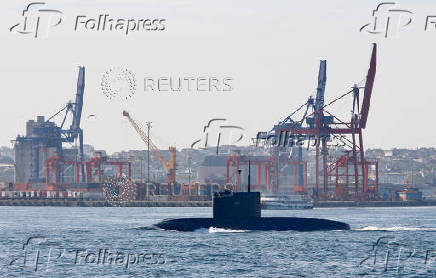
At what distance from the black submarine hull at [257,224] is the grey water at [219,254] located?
0.46m

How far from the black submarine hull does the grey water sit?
18.1 inches

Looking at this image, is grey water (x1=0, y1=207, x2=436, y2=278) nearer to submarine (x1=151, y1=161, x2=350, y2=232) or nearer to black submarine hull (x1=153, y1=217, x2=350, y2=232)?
black submarine hull (x1=153, y1=217, x2=350, y2=232)

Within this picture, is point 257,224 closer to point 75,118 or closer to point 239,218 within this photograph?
point 239,218

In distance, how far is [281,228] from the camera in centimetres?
6244

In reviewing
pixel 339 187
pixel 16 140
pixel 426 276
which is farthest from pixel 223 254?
pixel 16 140

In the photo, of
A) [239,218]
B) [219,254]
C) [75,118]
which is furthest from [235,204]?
[75,118]

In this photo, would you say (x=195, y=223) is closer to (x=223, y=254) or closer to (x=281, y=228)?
(x=281, y=228)

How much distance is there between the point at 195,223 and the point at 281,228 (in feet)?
18.4

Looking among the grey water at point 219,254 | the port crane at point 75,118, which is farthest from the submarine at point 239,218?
the port crane at point 75,118

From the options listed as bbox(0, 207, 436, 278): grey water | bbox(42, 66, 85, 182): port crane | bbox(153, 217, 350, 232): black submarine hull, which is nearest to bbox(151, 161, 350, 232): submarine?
bbox(153, 217, 350, 232): black submarine hull

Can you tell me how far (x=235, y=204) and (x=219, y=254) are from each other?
30.5ft

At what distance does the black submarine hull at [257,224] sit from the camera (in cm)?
6009

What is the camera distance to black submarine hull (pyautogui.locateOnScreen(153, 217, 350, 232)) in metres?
60.1

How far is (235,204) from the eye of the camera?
59438mm
